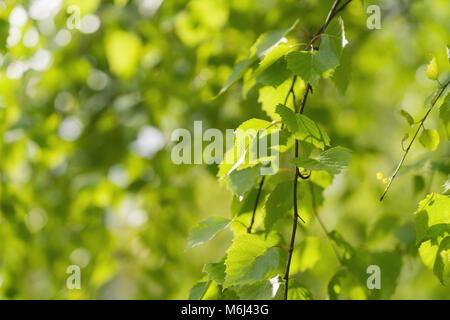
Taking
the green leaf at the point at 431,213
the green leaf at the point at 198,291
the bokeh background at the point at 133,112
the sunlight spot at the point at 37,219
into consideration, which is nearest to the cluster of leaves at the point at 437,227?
the green leaf at the point at 431,213

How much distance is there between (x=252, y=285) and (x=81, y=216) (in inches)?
53.8

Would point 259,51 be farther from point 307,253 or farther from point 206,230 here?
point 307,253

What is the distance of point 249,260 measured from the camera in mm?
667

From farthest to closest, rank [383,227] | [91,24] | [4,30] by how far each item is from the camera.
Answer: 1. [91,24]
2. [383,227]
3. [4,30]

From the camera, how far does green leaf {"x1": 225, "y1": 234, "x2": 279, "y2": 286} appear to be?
644 millimetres

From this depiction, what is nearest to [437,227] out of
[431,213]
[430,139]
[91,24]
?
[431,213]

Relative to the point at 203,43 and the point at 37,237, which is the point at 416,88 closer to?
the point at 203,43

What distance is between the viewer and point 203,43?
175 centimetres

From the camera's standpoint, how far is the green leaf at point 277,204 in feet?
2.26

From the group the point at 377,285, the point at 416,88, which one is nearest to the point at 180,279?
the point at 416,88

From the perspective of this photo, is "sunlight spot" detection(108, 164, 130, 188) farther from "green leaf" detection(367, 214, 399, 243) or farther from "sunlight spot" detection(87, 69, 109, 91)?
"green leaf" detection(367, 214, 399, 243)

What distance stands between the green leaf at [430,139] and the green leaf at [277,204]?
232 millimetres

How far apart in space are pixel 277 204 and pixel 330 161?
114mm

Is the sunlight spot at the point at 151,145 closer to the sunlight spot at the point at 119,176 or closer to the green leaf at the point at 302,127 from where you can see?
the sunlight spot at the point at 119,176
